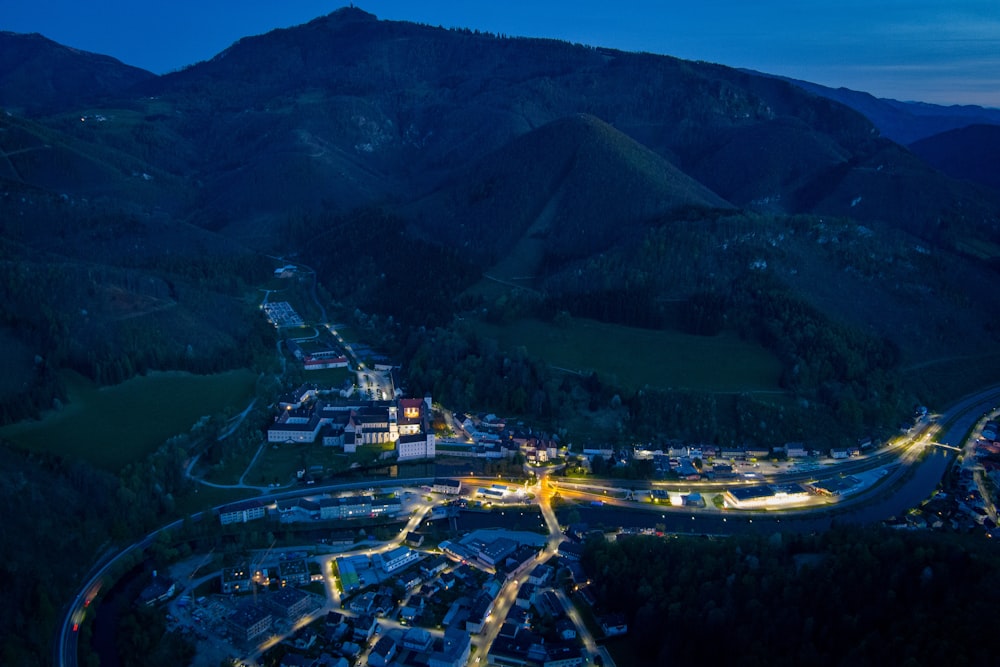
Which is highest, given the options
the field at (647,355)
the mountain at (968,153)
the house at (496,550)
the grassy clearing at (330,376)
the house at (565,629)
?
the mountain at (968,153)

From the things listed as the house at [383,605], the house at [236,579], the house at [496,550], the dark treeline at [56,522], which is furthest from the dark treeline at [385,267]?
the house at [383,605]

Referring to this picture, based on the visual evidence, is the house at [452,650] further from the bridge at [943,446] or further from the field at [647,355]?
the bridge at [943,446]

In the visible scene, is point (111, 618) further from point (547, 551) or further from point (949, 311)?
point (949, 311)

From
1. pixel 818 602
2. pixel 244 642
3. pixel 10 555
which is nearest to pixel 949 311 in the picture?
pixel 818 602

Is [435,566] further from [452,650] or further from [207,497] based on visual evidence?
[207,497]

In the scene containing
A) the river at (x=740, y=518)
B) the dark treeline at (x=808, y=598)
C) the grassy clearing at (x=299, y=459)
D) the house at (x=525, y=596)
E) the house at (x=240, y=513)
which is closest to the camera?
the dark treeline at (x=808, y=598)

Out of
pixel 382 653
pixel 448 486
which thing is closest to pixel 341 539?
pixel 448 486

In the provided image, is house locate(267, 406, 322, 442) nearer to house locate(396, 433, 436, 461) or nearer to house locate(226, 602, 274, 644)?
house locate(396, 433, 436, 461)
